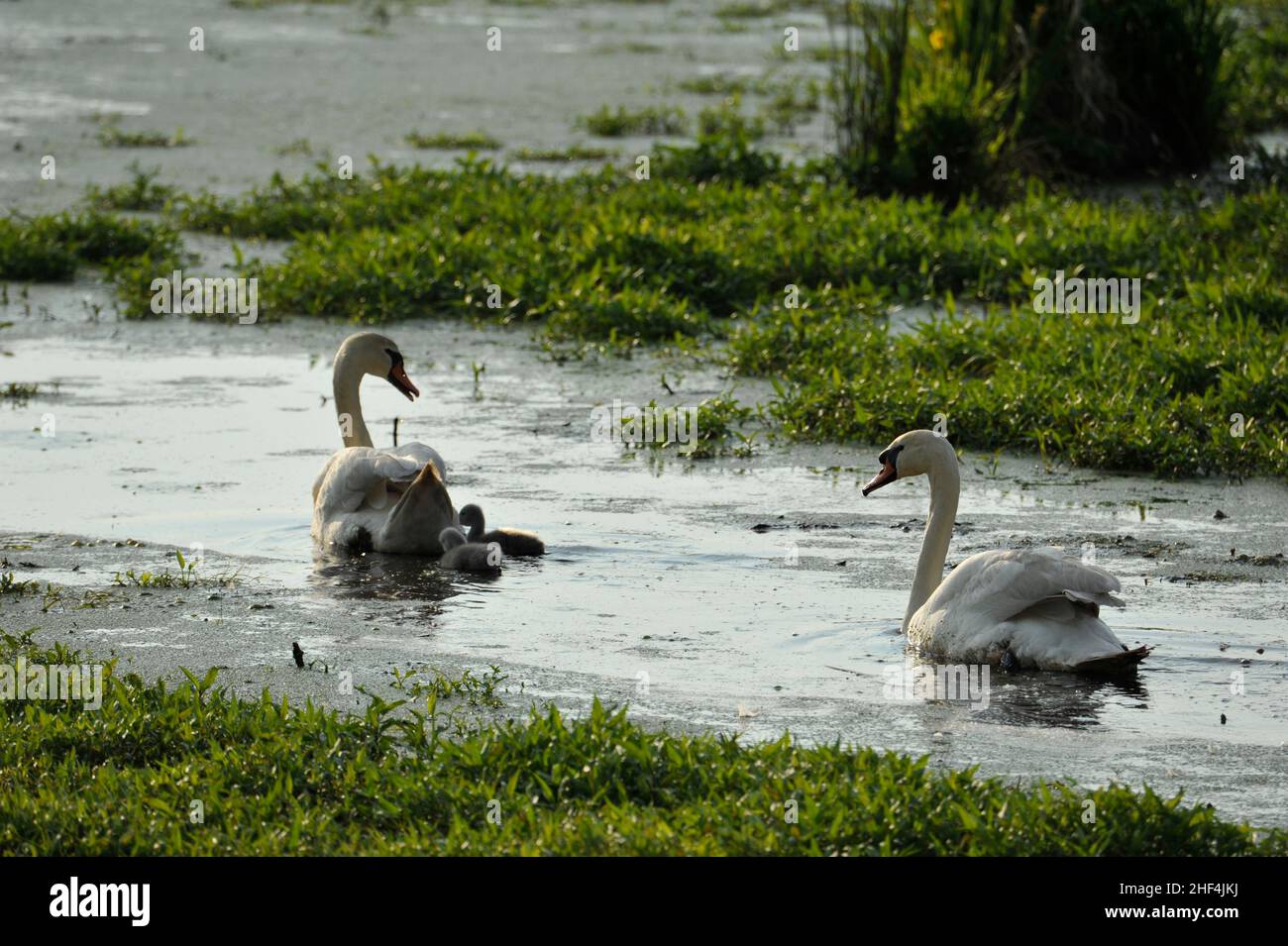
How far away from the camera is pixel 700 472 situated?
32.0 ft

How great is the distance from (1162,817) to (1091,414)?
485cm

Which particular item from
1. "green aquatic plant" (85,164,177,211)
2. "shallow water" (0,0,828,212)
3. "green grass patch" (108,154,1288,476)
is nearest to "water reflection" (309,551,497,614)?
"green grass patch" (108,154,1288,476)

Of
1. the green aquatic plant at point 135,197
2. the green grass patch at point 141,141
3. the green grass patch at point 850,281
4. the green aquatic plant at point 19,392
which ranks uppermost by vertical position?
the green grass patch at point 141,141

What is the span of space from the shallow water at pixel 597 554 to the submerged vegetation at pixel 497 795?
1.43 ft

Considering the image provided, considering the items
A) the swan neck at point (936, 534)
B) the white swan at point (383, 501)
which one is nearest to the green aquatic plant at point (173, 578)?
the white swan at point (383, 501)

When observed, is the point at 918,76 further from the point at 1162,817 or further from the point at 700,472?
the point at 1162,817

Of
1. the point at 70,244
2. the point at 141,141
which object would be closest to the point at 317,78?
the point at 141,141

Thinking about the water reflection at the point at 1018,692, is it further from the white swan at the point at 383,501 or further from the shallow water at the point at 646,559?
the white swan at the point at 383,501

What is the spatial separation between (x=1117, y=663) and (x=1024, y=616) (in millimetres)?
375

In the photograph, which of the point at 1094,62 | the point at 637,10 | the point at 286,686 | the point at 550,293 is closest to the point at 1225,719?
the point at 286,686

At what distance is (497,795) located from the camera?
18.1 feet

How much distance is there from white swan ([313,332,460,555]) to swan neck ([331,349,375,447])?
351mm

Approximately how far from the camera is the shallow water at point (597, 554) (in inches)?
255

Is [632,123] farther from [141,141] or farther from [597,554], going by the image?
[597,554]
